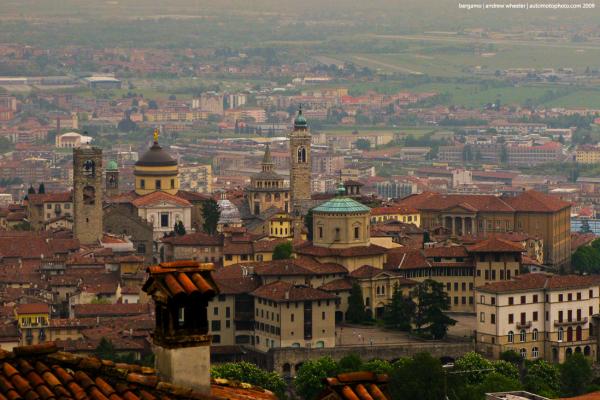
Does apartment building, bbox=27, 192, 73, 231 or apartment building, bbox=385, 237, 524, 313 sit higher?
apartment building, bbox=385, 237, 524, 313

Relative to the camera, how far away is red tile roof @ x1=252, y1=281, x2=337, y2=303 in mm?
54750

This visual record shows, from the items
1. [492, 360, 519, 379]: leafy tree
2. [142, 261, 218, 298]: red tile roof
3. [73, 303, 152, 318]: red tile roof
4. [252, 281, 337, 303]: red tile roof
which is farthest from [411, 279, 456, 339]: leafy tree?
[142, 261, 218, 298]: red tile roof

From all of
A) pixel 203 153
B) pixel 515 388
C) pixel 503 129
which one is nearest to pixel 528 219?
pixel 515 388

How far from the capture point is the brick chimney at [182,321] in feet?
33.9

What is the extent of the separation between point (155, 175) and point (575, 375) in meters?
39.6

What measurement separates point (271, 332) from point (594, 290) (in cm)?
872

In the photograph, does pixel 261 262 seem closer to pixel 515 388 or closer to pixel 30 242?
pixel 30 242

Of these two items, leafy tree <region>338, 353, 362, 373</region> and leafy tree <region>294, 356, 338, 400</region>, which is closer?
leafy tree <region>294, 356, 338, 400</region>

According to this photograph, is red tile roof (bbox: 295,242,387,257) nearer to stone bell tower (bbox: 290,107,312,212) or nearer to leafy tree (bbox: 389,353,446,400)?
leafy tree (bbox: 389,353,446,400)

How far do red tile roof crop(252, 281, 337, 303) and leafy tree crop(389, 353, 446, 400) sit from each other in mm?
8580

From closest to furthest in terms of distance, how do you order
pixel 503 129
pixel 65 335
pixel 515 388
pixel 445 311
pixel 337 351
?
pixel 515 388 < pixel 337 351 < pixel 65 335 < pixel 445 311 < pixel 503 129

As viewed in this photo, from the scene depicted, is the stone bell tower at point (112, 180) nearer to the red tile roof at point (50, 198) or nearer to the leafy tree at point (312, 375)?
the red tile roof at point (50, 198)

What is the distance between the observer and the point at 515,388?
4450 centimetres

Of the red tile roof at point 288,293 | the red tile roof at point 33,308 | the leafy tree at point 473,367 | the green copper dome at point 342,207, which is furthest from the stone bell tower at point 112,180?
the leafy tree at point 473,367
